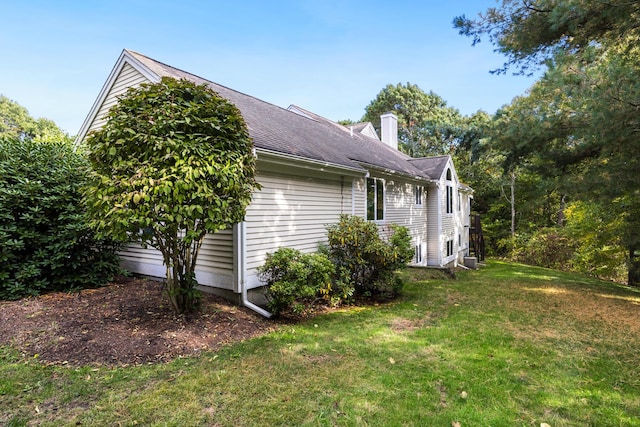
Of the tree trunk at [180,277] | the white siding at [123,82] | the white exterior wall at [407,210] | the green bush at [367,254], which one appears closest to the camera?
the tree trunk at [180,277]

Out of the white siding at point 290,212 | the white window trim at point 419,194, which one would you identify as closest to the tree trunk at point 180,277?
the white siding at point 290,212

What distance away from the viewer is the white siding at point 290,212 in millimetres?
6289

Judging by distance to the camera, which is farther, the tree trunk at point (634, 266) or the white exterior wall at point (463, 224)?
the white exterior wall at point (463, 224)

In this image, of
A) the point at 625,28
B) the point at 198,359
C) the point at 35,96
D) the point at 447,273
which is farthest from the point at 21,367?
the point at 35,96

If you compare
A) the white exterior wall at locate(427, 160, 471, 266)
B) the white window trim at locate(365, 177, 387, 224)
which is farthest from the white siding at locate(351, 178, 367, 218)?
the white exterior wall at locate(427, 160, 471, 266)

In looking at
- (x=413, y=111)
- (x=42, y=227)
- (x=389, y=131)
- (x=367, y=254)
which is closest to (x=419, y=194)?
(x=389, y=131)

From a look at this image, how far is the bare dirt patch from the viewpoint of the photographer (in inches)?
155

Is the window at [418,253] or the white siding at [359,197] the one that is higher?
the white siding at [359,197]

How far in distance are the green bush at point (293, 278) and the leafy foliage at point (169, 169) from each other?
1.38m

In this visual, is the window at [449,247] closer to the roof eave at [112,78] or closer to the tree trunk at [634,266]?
the tree trunk at [634,266]

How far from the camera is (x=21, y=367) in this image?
11.6 ft

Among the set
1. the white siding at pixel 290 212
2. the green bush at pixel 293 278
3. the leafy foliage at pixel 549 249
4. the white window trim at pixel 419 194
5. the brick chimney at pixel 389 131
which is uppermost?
the brick chimney at pixel 389 131

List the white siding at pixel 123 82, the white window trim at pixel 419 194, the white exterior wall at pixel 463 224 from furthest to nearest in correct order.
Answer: the white exterior wall at pixel 463 224 < the white window trim at pixel 419 194 < the white siding at pixel 123 82

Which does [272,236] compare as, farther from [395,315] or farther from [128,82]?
[128,82]
